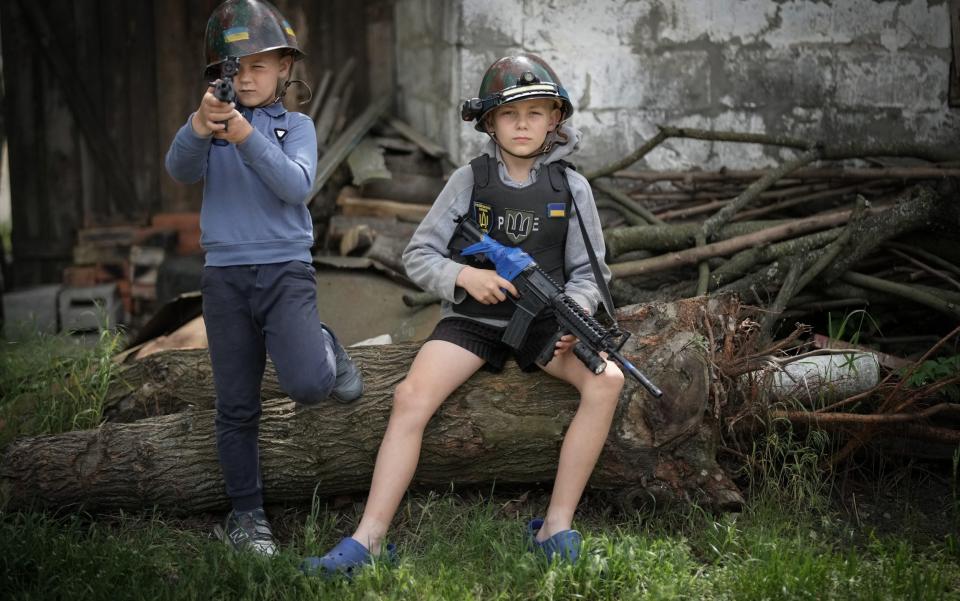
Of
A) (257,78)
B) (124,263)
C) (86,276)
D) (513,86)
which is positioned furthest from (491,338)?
(86,276)

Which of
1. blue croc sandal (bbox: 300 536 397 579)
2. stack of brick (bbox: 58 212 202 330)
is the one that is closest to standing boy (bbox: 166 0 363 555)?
blue croc sandal (bbox: 300 536 397 579)

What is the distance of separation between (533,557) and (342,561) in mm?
636

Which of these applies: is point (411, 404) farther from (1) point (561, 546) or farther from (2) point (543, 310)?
(1) point (561, 546)

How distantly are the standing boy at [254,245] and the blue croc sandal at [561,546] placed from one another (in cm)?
93


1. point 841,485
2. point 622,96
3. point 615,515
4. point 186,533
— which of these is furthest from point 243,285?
point 622,96

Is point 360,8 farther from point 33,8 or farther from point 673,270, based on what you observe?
point 673,270

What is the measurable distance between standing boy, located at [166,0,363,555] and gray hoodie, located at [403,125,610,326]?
422 millimetres

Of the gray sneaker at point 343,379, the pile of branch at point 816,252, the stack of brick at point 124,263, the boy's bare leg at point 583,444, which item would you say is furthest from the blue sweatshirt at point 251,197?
the stack of brick at point 124,263

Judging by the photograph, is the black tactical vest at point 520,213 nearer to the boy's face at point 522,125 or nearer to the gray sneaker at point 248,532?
the boy's face at point 522,125

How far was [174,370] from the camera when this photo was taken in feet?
14.3

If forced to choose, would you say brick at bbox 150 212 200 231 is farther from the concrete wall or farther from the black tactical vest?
the black tactical vest

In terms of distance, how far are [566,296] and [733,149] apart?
3.05 metres

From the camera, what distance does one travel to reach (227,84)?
10.5ft

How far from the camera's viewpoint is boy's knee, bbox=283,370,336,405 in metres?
3.54
